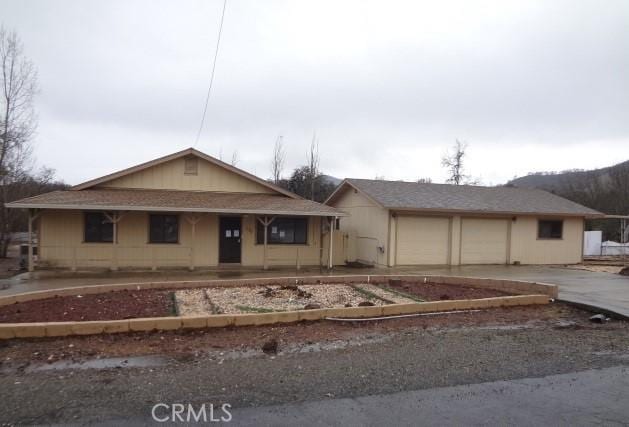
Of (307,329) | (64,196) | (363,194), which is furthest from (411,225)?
(64,196)

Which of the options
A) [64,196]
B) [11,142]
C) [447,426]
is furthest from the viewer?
[11,142]

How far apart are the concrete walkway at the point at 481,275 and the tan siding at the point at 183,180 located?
13.1 feet

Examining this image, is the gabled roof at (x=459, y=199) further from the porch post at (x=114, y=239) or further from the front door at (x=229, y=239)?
the porch post at (x=114, y=239)

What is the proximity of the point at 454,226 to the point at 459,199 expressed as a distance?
192 centimetres

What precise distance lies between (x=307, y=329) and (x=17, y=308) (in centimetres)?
542

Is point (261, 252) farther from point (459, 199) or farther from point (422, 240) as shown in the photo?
point (459, 199)

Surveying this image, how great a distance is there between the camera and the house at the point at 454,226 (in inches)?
688

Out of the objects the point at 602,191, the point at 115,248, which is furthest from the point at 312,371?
the point at 602,191

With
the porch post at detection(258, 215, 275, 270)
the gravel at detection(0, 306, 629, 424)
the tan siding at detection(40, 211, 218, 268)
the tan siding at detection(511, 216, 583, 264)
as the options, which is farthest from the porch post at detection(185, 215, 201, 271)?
the tan siding at detection(511, 216, 583, 264)

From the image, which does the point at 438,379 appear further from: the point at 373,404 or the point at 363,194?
the point at 363,194

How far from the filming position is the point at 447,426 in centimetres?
385

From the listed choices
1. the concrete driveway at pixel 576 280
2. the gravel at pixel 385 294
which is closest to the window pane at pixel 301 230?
the concrete driveway at pixel 576 280

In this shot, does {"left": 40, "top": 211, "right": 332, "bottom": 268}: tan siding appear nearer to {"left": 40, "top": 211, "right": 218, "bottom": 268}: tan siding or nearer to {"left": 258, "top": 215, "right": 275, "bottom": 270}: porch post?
{"left": 40, "top": 211, "right": 218, "bottom": 268}: tan siding

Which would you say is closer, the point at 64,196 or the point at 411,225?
the point at 64,196
